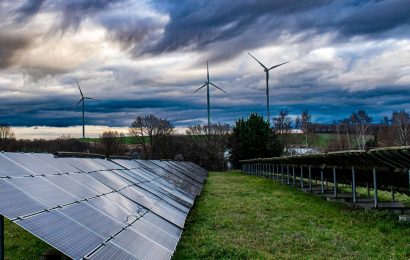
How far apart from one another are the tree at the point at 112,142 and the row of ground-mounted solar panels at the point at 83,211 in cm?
8894

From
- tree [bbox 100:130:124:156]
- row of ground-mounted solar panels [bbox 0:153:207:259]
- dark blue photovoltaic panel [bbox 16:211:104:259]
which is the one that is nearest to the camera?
dark blue photovoltaic panel [bbox 16:211:104:259]

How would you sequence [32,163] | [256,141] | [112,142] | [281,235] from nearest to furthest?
[32,163], [281,235], [256,141], [112,142]

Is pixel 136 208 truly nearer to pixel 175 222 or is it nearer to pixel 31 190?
pixel 175 222

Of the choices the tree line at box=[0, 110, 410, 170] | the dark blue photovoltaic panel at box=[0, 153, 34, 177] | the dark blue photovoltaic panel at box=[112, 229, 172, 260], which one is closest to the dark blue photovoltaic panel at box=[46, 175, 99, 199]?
the dark blue photovoltaic panel at box=[0, 153, 34, 177]

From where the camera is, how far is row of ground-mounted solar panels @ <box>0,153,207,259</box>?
281 inches

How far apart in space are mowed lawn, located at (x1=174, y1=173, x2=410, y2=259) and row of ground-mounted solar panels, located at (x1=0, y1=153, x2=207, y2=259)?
953mm

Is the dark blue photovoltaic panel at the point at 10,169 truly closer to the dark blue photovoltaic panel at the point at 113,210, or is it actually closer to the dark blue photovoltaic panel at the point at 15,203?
the dark blue photovoltaic panel at the point at 15,203

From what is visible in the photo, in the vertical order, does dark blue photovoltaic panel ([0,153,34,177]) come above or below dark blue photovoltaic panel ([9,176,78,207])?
above

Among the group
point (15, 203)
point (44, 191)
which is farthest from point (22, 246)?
point (15, 203)

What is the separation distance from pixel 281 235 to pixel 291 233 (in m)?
0.45

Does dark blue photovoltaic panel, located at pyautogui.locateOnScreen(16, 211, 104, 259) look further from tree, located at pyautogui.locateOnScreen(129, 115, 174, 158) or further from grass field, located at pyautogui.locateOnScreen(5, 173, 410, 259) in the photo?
tree, located at pyautogui.locateOnScreen(129, 115, 174, 158)

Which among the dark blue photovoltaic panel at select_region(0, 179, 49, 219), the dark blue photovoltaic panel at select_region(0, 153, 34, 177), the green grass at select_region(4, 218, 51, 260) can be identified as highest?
the dark blue photovoltaic panel at select_region(0, 153, 34, 177)

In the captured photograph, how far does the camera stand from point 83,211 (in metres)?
9.19

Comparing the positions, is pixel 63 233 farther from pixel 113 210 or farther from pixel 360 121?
pixel 360 121
